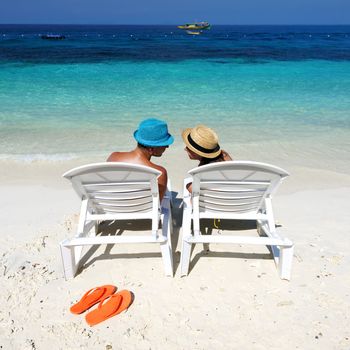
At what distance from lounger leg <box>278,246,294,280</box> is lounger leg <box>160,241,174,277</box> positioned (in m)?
0.93

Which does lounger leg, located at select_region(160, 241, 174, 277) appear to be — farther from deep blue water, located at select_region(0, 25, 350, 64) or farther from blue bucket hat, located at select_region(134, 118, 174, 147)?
deep blue water, located at select_region(0, 25, 350, 64)

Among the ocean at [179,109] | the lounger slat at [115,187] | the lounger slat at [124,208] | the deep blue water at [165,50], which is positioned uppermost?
the lounger slat at [115,187]

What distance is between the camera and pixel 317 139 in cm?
832

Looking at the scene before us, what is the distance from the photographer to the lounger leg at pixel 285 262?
321cm

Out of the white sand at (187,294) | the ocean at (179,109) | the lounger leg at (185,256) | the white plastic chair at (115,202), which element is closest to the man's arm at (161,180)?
the white plastic chair at (115,202)

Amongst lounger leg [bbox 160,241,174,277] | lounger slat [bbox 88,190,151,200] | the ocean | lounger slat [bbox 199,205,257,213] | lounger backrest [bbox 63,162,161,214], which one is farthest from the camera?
the ocean

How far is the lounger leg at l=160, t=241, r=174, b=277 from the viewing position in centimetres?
327

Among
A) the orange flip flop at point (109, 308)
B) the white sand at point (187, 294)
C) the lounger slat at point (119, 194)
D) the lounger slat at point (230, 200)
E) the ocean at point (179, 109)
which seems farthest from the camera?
the ocean at point (179, 109)

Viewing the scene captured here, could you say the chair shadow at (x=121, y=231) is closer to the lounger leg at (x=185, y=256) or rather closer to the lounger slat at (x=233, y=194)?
the lounger leg at (x=185, y=256)

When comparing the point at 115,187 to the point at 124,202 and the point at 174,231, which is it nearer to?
the point at 124,202

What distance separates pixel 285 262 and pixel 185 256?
32.9 inches

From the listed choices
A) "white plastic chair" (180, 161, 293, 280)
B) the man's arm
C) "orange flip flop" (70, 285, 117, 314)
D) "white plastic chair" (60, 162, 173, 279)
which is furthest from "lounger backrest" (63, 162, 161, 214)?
"orange flip flop" (70, 285, 117, 314)

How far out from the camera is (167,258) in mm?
3281

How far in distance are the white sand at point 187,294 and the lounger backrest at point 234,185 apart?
1.58 ft
